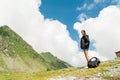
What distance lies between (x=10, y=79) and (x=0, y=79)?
1249 mm

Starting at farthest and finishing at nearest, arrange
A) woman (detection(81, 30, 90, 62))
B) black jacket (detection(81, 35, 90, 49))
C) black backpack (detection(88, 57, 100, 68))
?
black jacket (detection(81, 35, 90, 49)), woman (detection(81, 30, 90, 62)), black backpack (detection(88, 57, 100, 68))

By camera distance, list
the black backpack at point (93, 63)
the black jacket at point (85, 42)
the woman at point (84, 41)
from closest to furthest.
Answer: the black backpack at point (93, 63) < the woman at point (84, 41) < the black jacket at point (85, 42)

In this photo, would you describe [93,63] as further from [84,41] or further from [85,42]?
[84,41]

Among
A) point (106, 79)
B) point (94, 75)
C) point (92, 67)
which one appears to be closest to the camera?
point (106, 79)

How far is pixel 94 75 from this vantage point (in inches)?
1041

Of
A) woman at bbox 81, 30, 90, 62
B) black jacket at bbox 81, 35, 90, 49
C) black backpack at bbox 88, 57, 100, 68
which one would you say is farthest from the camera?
black jacket at bbox 81, 35, 90, 49

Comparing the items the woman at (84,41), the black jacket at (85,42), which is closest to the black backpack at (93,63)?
the woman at (84,41)

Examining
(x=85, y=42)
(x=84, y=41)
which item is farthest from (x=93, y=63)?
(x=84, y=41)

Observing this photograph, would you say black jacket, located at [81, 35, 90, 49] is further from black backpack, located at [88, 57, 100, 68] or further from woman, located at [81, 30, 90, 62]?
black backpack, located at [88, 57, 100, 68]

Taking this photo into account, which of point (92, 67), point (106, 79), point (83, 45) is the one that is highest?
point (83, 45)

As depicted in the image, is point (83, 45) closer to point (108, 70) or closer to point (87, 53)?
point (87, 53)

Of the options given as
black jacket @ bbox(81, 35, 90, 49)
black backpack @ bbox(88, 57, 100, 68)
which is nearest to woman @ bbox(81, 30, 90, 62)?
black jacket @ bbox(81, 35, 90, 49)

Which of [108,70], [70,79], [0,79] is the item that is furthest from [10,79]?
[108,70]

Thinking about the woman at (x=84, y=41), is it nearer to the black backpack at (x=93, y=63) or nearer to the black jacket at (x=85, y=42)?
the black jacket at (x=85, y=42)
